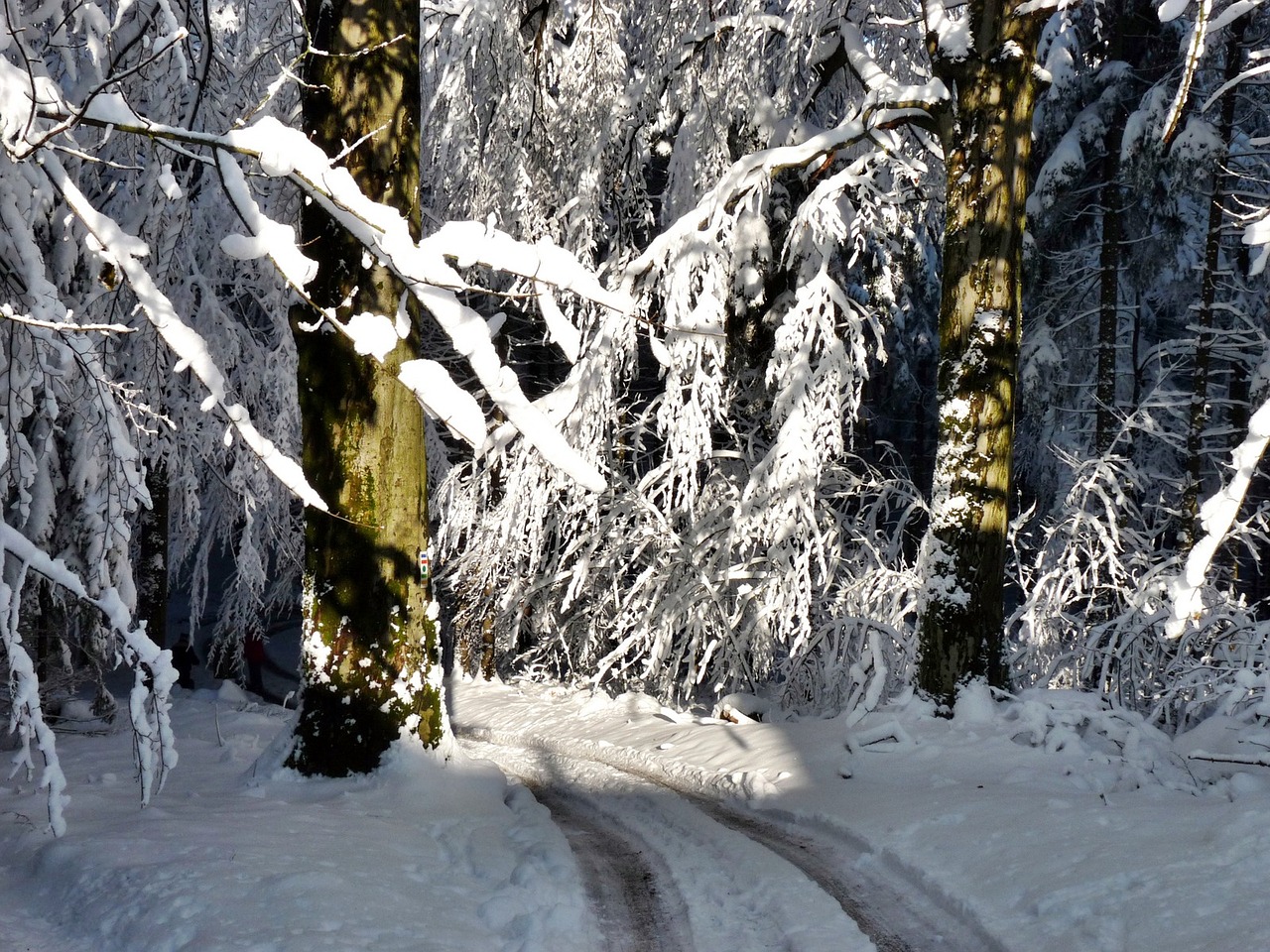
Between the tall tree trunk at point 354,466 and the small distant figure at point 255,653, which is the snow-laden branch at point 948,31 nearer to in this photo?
the tall tree trunk at point 354,466

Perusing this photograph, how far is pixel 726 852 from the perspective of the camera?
18.6 feet

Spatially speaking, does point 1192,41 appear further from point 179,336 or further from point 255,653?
point 255,653

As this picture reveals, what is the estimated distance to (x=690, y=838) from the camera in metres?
6.06

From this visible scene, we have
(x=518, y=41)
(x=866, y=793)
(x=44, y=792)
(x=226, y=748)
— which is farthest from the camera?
(x=518, y=41)

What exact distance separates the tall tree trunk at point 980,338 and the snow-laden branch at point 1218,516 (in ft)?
14.9

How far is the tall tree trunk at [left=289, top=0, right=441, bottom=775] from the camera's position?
19.2 feet

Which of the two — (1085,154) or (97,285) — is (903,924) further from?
(1085,154)

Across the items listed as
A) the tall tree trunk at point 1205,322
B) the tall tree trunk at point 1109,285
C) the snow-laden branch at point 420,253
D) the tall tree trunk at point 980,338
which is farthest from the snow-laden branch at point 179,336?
the tall tree trunk at point 1109,285

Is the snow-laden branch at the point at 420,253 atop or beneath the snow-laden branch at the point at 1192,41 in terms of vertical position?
beneath

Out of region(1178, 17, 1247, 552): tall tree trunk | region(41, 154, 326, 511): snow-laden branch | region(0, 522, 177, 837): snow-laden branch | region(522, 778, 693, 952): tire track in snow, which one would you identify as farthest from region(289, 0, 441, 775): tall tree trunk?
region(1178, 17, 1247, 552): tall tree trunk

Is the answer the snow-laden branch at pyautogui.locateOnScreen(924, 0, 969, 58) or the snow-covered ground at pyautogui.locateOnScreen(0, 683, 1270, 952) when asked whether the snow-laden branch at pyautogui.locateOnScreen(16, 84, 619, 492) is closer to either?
the snow-covered ground at pyautogui.locateOnScreen(0, 683, 1270, 952)

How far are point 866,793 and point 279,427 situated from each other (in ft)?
23.9

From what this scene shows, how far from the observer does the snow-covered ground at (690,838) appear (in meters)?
4.02

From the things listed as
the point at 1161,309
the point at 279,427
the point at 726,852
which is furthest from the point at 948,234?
the point at 1161,309
